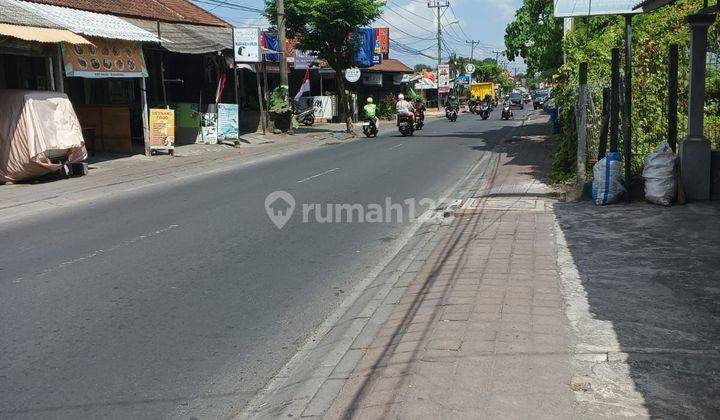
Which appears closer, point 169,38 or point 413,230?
point 413,230

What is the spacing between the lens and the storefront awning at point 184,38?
21.5m

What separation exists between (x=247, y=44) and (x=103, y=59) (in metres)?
7.37

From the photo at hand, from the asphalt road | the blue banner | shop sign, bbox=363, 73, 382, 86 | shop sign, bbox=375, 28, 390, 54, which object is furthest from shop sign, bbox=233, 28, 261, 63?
shop sign, bbox=363, 73, 382, 86

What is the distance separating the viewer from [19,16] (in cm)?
1526

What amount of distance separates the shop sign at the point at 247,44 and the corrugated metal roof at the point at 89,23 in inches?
181

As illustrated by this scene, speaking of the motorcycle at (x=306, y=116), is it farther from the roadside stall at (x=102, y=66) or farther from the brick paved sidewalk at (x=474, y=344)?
the brick paved sidewalk at (x=474, y=344)

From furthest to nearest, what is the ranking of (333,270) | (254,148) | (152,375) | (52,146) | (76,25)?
(254,148) → (76,25) → (52,146) → (333,270) → (152,375)

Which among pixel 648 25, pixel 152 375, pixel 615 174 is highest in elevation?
pixel 648 25

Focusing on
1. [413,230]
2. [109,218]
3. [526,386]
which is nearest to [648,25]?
[413,230]

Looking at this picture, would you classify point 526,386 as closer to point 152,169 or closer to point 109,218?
point 109,218

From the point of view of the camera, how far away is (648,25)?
1463cm

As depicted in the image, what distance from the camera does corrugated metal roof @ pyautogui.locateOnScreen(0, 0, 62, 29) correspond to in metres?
14.6

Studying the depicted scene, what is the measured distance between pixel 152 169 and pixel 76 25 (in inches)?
163

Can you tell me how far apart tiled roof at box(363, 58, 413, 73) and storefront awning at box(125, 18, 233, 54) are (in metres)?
25.9
